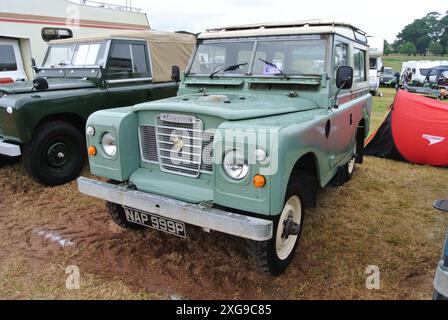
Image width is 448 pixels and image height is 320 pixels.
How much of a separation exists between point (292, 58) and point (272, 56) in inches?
8.4

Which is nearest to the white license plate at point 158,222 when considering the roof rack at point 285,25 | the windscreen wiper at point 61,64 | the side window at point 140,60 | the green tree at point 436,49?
the roof rack at point 285,25

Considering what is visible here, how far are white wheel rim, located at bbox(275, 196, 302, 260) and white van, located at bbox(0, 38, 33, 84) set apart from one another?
967 centimetres

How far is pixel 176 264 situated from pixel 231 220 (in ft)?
3.35

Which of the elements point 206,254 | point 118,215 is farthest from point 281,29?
point 118,215

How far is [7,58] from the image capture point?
407 inches

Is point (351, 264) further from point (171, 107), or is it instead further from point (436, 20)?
point (436, 20)

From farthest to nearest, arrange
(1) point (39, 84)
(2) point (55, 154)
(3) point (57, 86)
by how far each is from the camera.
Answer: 1. (3) point (57, 86)
2. (2) point (55, 154)
3. (1) point (39, 84)

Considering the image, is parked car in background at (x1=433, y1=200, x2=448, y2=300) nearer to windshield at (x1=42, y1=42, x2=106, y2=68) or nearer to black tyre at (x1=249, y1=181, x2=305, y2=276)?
black tyre at (x1=249, y1=181, x2=305, y2=276)

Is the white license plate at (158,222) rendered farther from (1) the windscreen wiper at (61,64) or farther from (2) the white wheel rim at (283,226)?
(1) the windscreen wiper at (61,64)

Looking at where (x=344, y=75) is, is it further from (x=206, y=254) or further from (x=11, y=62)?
(x=11, y=62)

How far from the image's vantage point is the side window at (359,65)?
479 cm

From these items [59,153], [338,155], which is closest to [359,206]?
[338,155]

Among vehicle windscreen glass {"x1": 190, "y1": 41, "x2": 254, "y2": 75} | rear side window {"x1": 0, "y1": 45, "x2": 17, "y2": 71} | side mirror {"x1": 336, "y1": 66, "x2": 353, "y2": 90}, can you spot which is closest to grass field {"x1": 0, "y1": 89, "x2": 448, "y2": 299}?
side mirror {"x1": 336, "y1": 66, "x2": 353, "y2": 90}

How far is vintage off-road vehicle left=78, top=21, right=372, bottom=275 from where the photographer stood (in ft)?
8.21
